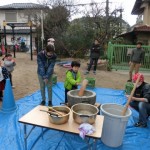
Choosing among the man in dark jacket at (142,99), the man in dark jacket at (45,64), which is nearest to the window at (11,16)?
the man in dark jacket at (45,64)

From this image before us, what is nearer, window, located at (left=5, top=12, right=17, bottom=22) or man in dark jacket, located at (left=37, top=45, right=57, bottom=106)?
man in dark jacket, located at (left=37, top=45, right=57, bottom=106)

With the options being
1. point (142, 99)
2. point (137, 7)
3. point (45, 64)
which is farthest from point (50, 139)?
point (137, 7)

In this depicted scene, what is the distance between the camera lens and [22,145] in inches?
111

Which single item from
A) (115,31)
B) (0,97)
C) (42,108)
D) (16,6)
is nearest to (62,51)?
(115,31)

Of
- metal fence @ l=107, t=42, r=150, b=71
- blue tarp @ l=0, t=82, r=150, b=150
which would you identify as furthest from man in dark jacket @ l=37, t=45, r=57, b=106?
metal fence @ l=107, t=42, r=150, b=71

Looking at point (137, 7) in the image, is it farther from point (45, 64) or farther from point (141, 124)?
point (141, 124)

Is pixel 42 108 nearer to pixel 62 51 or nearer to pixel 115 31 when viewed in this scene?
pixel 62 51

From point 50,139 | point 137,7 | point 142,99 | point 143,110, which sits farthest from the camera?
point 137,7

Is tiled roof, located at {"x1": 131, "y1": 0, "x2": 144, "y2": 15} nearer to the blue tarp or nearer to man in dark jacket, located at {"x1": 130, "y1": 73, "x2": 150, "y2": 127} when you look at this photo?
man in dark jacket, located at {"x1": 130, "y1": 73, "x2": 150, "y2": 127}

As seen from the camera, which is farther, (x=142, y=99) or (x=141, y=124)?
(x=141, y=124)

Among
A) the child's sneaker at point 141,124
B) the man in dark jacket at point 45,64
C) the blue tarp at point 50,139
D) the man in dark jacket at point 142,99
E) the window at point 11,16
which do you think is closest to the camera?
the blue tarp at point 50,139

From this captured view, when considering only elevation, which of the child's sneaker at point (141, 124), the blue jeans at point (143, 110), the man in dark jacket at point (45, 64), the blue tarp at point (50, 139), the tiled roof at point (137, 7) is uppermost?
the tiled roof at point (137, 7)

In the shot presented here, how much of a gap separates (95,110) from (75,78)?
124 centimetres

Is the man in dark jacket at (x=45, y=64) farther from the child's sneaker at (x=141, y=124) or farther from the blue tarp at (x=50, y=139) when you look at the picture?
the child's sneaker at (x=141, y=124)
